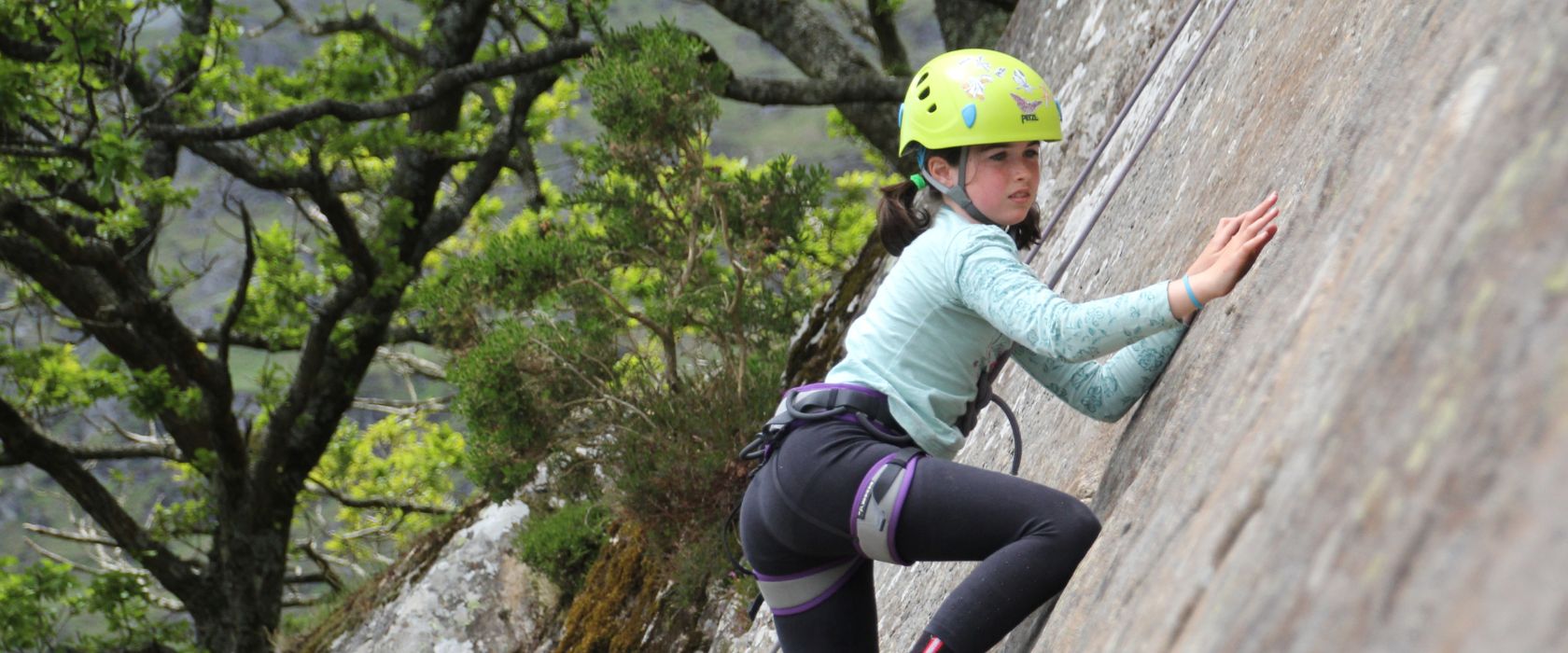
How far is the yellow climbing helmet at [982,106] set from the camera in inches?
128

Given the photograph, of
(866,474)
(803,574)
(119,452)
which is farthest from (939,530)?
(119,452)

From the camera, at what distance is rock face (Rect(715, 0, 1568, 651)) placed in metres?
1.18

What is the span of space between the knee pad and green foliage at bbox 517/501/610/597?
4961 mm

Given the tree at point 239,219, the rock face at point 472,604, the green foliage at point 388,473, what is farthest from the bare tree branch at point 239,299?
the green foliage at point 388,473

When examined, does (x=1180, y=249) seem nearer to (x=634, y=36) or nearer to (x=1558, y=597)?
(x=1558, y=597)

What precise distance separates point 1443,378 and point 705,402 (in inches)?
237

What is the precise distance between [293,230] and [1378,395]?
14.1 meters

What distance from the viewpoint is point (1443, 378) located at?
1339 mm

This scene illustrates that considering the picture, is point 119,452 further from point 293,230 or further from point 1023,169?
point 1023,169

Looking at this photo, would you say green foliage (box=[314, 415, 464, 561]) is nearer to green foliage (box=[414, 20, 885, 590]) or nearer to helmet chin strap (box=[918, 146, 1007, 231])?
green foliage (box=[414, 20, 885, 590])

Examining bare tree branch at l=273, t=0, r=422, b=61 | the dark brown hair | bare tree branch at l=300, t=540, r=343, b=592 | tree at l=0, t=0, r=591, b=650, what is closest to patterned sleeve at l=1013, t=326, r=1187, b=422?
the dark brown hair

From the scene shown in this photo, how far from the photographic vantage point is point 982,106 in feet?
10.7

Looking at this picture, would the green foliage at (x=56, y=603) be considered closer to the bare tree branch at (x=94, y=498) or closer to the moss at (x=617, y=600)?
the bare tree branch at (x=94, y=498)

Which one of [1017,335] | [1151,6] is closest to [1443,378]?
[1017,335]
